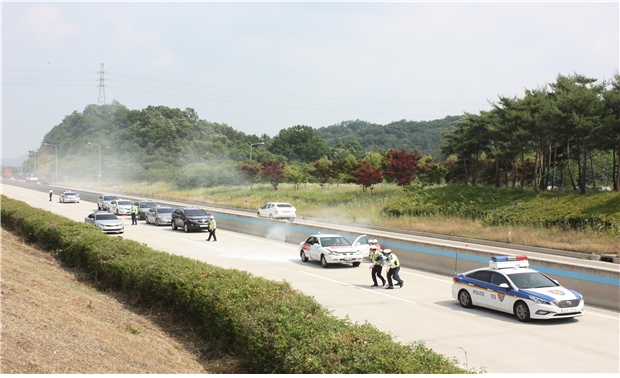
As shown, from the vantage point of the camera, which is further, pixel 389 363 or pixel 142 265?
pixel 142 265

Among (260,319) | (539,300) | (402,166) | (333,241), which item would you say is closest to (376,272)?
(333,241)

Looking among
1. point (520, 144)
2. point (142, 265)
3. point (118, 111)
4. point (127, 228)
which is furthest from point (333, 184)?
point (118, 111)

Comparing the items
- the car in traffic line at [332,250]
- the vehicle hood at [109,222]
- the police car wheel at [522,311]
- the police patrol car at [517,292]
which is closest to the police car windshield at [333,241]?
the car in traffic line at [332,250]

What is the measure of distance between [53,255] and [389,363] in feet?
55.0

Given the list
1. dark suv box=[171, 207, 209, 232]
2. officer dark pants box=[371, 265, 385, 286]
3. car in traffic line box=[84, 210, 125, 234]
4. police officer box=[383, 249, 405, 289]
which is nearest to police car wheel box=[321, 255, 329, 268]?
officer dark pants box=[371, 265, 385, 286]

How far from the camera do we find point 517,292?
14297mm

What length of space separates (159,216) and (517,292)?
103ft

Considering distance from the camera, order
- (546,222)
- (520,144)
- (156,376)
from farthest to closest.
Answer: (520,144) → (546,222) → (156,376)

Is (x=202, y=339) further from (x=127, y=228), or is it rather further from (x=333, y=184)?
(x=333, y=184)

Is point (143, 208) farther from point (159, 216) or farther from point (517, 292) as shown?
point (517, 292)

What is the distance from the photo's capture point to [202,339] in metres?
10.7

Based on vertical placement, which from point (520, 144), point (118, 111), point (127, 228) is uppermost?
point (118, 111)

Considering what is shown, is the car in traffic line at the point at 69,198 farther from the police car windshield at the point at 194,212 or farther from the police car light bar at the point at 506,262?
the police car light bar at the point at 506,262

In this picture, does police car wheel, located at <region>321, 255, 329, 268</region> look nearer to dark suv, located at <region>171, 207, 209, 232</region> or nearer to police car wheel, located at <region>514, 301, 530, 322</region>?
police car wheel, located at <region>514, 301, 530, 322</region>
